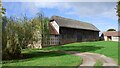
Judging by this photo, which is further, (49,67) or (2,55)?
(2,55)

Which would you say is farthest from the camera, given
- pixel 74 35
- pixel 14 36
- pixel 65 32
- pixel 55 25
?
pixel 74 35

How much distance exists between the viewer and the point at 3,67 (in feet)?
56.4

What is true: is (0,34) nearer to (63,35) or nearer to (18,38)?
(18,38)

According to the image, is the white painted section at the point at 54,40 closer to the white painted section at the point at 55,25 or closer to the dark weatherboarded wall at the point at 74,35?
the dark weatherboarded wall at the point at 74,35

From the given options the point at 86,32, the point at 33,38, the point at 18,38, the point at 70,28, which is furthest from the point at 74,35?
the point at 18,38

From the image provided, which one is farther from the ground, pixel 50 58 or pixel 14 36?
pixel 14 36

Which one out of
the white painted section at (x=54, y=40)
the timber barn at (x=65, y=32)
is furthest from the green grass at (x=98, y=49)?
the timber barn at (x=65, y=32)

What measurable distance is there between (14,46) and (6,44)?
107 cm

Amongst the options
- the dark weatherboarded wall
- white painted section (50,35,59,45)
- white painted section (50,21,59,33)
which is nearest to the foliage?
white painted section (50,35,59,45)

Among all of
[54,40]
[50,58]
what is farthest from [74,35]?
[50,58]

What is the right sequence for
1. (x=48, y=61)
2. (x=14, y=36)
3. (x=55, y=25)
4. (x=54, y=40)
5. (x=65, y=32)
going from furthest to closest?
(x=65, y=32), (x=55, y=25), (x=54, y=40), (x=14, y=36), (x=48, y=61)

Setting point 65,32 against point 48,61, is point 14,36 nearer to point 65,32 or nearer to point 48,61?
point 48,61

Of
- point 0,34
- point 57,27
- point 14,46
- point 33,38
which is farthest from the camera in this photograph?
point 57,27

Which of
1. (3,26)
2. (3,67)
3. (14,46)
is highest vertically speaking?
(3,26)
